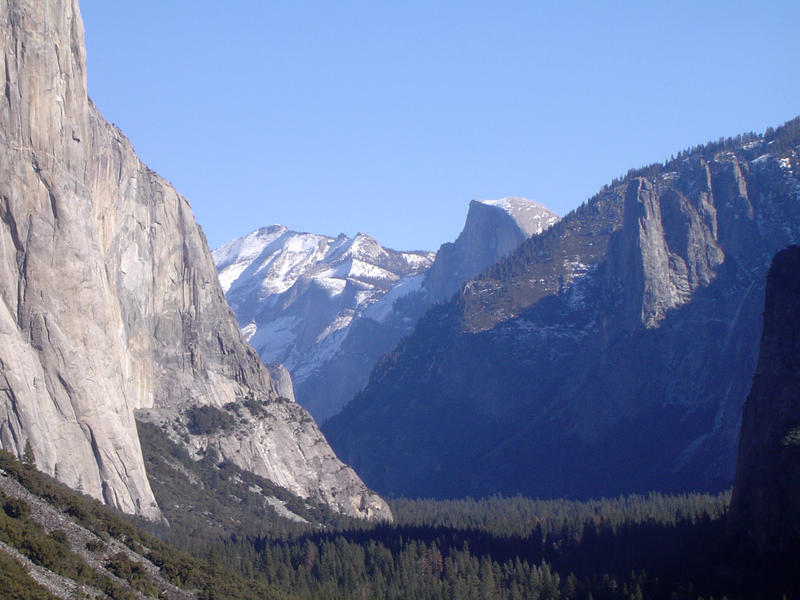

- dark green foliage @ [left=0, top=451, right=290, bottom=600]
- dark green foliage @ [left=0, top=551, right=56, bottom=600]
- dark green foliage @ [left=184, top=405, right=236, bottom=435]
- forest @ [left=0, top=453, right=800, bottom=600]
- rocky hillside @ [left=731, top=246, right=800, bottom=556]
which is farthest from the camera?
dark green foliage @ [left=184, top=405, right=236, bottom=435]

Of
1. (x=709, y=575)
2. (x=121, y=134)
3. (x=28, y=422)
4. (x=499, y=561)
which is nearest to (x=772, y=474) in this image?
(x=709, y=575)

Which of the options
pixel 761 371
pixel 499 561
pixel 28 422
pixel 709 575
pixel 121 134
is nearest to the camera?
pixel 709 575

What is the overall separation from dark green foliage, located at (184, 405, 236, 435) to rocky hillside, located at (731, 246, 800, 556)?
85.1 metres

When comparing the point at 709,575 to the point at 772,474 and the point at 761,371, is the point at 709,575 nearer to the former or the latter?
the point at 772,474

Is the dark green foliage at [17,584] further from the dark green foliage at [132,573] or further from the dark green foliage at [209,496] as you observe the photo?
the dark green foliage at [209,496]

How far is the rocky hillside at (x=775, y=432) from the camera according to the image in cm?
12475

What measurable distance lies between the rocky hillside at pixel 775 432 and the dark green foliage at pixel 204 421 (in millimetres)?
85055

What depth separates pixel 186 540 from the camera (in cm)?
14712

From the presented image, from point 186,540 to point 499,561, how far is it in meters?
39.4

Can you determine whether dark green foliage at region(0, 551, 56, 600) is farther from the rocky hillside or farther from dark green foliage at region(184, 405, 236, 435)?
dark green foliage at region(184, 405, 236, 435)

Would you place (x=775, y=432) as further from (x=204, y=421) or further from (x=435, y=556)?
(x=204, y=421)

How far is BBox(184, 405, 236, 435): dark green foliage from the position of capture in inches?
7608

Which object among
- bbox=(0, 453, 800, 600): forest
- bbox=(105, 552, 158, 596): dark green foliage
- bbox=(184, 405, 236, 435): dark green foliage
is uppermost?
bbox=(184, 405, 236, 435): dark green foliage

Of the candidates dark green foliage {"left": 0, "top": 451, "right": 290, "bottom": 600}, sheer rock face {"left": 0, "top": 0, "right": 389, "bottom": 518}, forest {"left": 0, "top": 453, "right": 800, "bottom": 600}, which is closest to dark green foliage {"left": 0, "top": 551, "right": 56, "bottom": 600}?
dark green foliage {"left": 0, "top": 451, "right": 290, "bottom": 600}
